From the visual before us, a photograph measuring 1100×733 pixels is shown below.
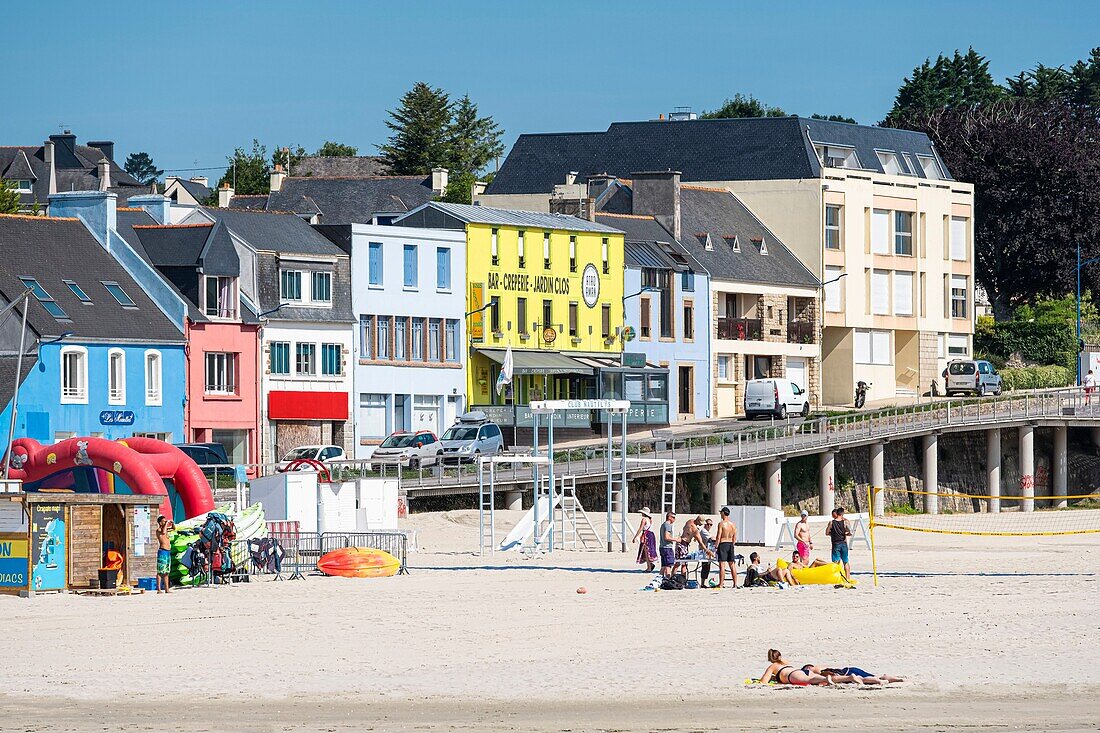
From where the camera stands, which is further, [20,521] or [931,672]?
[20,521]

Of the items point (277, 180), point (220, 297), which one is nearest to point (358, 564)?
point (220, 297)

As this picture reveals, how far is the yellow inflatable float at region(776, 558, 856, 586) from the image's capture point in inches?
1423

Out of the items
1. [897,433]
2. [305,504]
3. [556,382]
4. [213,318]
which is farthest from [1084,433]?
[305,504]

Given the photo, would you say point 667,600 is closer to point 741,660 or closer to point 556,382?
point 741,660

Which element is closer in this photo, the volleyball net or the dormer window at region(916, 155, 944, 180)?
the volleyball net

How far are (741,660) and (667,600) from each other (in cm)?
783

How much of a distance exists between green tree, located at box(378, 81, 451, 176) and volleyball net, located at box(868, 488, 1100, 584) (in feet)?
157

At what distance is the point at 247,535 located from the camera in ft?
128

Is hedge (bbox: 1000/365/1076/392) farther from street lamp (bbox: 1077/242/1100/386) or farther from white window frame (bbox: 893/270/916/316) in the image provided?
white window frame (bbox: 893/270/916/316)

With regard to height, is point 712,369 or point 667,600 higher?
point 712,369

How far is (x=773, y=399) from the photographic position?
7356 centimetres

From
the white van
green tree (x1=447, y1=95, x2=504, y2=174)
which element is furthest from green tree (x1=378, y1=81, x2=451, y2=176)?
the white van

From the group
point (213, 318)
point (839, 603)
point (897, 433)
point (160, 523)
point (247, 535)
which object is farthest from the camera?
point (897, 433)

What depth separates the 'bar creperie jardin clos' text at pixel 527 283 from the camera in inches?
2817
